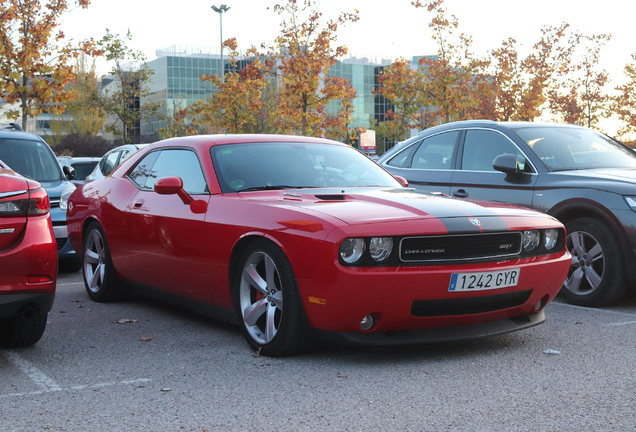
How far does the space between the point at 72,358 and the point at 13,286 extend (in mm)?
677

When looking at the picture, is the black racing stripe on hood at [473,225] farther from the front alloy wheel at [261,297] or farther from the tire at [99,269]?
the tire at [99,269]

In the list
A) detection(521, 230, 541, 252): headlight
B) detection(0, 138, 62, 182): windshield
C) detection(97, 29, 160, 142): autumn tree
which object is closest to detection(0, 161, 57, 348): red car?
detection(521, 230, 541, 252): headlight

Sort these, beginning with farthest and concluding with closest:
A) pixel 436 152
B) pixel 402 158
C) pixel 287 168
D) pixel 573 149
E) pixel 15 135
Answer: pixel 15 135 < pixel 402 158 < pixel 436 152 < pixel 573 149 < pixel 287 168

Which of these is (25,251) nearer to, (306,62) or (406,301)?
(406,301)

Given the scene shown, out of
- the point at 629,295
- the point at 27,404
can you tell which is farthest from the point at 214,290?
the point at 629,295

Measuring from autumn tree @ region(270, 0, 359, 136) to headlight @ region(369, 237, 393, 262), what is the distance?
2203 centimetres

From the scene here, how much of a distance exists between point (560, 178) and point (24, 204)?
4715 mm

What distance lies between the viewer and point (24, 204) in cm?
447

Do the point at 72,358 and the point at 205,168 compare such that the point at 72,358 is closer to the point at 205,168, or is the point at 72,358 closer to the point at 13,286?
the point at 13,286

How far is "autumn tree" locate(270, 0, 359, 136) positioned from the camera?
2627 cm

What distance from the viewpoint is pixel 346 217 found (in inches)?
172

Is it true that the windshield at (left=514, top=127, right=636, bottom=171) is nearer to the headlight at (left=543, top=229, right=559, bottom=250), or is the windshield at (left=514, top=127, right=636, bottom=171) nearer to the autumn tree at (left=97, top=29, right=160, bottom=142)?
the headlight at (left=543, top=229, right=559, bottom=250)

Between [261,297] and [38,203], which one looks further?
[261,297]

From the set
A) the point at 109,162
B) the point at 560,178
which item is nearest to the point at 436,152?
the point at 560,178
